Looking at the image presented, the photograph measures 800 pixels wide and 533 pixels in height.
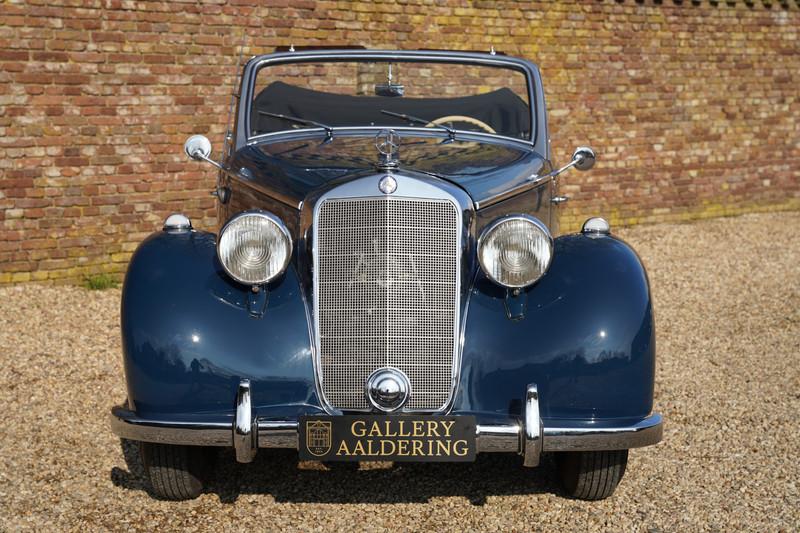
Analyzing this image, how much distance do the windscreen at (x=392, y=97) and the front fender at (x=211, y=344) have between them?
1351 mm

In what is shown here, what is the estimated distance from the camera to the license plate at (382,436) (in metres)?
3.27

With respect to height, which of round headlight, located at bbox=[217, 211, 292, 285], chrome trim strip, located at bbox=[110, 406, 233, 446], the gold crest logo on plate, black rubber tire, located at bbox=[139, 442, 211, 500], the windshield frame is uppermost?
the windshield frame

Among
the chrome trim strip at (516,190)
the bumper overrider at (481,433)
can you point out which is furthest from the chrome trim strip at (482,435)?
the chrome trim strip at (516,190)

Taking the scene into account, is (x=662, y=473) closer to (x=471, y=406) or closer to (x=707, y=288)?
(x=471, y=406)

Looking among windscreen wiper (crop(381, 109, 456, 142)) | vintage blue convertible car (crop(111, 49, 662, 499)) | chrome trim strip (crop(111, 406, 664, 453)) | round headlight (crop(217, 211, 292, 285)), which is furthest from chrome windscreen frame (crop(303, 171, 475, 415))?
windscreen wiper (crop(381, 109, 456, 142))

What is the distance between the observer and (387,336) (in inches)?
136

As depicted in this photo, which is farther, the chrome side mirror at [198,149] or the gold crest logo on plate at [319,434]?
the chrome side mirror at [198,149]

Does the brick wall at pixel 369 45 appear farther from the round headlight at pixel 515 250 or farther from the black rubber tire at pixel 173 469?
the round headlight at pixel 515 250

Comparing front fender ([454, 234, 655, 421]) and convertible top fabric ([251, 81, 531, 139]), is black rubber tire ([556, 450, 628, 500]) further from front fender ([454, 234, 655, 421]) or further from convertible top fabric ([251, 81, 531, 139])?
convertible top fabric ([251, 81, 531, 139])

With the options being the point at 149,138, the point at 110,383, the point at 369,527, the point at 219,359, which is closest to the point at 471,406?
the point at 369,527

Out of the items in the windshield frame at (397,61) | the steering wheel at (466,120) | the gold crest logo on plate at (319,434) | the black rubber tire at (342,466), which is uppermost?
the windshield frame at (397,61)

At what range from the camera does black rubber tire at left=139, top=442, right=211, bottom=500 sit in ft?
12.1

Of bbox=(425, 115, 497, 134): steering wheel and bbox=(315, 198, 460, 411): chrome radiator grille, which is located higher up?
bbox=(425, 115, 497, 134): steering wheel

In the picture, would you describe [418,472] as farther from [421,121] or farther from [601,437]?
[421,121]
